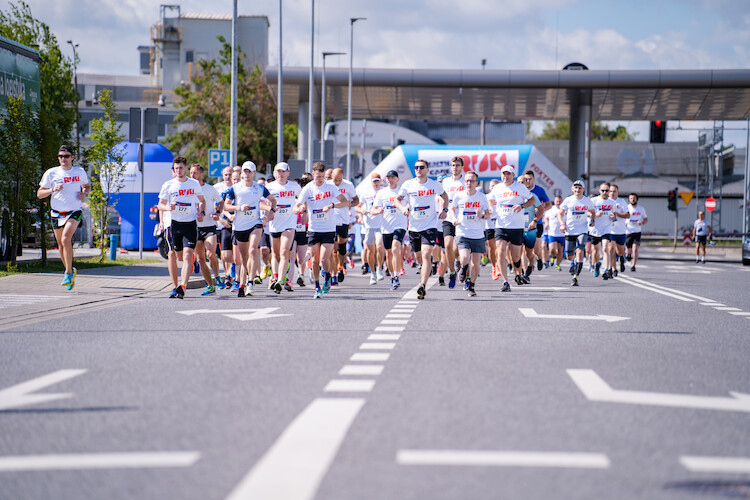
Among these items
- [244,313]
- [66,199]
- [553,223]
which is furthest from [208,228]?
[553,223]

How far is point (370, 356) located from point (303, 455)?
3.90 m

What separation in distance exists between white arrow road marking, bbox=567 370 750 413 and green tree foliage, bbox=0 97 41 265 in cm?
1621

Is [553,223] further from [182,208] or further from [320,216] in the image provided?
[182,208]

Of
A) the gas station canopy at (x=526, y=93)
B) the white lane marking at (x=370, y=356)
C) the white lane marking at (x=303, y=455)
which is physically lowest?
the white lane marking at (x=370, y=356)

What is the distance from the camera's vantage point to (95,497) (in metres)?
4.62

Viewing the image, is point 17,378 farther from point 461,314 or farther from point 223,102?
point 223,102

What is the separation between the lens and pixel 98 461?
5.28 meters

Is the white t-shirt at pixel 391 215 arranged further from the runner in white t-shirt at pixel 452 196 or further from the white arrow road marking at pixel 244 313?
the white arrow road marking at pixel 244 313

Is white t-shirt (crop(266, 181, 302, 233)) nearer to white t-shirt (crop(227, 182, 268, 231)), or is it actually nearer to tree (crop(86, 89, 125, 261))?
white t-shirt (crop(227, 182, 268, 231))

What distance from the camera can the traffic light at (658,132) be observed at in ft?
150

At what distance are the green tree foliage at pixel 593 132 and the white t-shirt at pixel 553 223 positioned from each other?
87.4m

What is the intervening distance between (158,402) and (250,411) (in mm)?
687

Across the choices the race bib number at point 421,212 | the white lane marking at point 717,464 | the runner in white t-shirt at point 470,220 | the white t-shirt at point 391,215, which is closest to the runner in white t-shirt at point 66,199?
the white t-shirt at point 391,215

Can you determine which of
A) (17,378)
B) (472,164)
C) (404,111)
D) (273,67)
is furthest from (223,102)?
(17,378)
